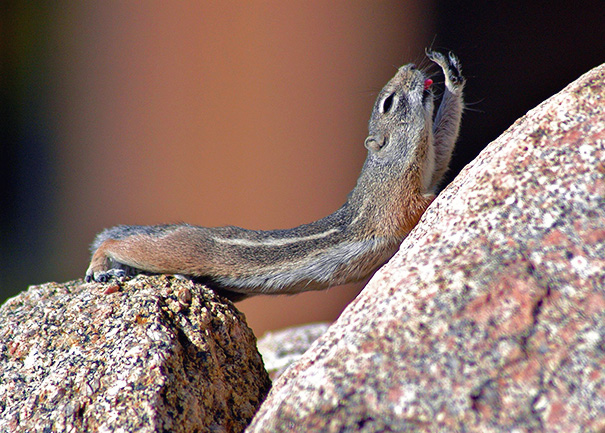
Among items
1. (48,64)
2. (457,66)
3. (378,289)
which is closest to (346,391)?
(378,289)

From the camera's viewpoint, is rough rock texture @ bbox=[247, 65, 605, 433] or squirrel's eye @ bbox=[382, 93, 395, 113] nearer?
rough rock texture @ bbox=[247, 65, 605, 433]

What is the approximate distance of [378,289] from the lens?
8.16 ft

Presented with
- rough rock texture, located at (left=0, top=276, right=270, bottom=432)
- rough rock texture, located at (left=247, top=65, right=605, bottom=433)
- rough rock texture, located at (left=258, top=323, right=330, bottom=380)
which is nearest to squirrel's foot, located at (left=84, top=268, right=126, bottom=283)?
rough rock texture, located at (left=0, top=276, right=270, bottom=432)

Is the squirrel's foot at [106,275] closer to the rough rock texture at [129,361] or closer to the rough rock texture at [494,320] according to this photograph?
the rough rock texture at [129,361]

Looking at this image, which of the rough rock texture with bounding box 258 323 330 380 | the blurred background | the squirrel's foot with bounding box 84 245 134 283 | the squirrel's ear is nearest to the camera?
the squirrel's foot with bounding box 84 245 134 283

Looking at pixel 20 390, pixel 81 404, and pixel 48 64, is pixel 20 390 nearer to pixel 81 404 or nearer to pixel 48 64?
pixel 81 404

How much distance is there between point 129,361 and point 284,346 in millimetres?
3083

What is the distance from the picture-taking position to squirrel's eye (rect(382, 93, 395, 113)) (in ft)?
15.2

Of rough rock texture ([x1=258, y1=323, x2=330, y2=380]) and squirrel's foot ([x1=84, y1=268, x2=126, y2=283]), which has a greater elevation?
squirrel's foot ([x1=84, y1=268, x2=126, y2=283])

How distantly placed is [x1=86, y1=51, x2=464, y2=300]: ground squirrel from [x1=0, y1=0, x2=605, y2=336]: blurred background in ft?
8.64

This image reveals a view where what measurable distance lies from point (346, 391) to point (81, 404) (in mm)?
1277

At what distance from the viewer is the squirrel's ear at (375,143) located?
15.1 ft

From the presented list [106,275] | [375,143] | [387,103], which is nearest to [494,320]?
[106,275]

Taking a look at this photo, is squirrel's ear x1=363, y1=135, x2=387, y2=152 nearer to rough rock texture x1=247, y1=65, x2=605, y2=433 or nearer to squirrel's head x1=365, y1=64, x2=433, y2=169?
squirrel's head x1=365, y1=64, x2=433, y2=169
